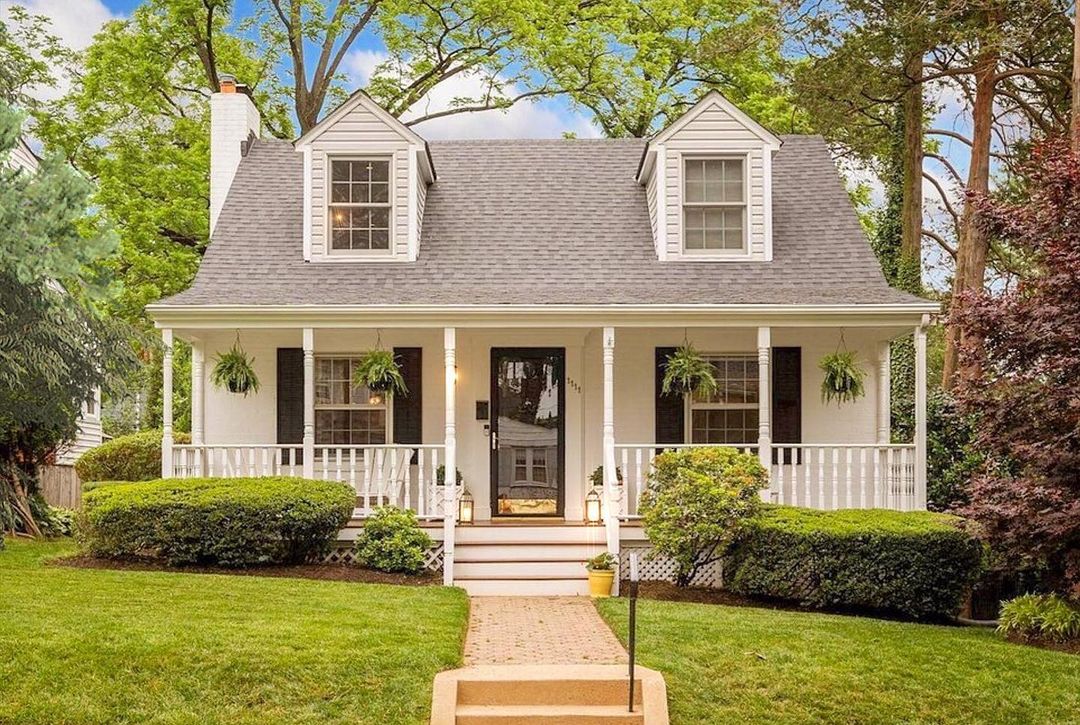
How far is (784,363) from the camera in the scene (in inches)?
562

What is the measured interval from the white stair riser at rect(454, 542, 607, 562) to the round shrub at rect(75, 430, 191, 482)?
841cm

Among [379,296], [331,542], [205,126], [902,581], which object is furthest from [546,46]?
[902,581]

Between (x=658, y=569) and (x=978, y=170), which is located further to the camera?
(x=978, y=170)

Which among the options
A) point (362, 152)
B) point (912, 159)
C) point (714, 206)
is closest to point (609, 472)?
point (714, 206)

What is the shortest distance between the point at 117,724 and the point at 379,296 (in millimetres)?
7152

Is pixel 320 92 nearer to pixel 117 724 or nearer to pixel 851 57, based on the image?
pixel 851 57

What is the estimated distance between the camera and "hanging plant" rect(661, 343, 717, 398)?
1326 centimetres

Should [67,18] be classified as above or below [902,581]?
above

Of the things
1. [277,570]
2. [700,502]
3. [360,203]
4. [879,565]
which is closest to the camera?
[879,565]

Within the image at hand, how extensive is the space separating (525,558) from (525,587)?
1.50 ft

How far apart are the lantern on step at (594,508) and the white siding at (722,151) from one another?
370cm

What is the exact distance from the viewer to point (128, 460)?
19.2 meters

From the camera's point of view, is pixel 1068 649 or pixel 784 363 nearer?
pixel 1068 649

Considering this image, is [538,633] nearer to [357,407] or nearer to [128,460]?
[357,407]
